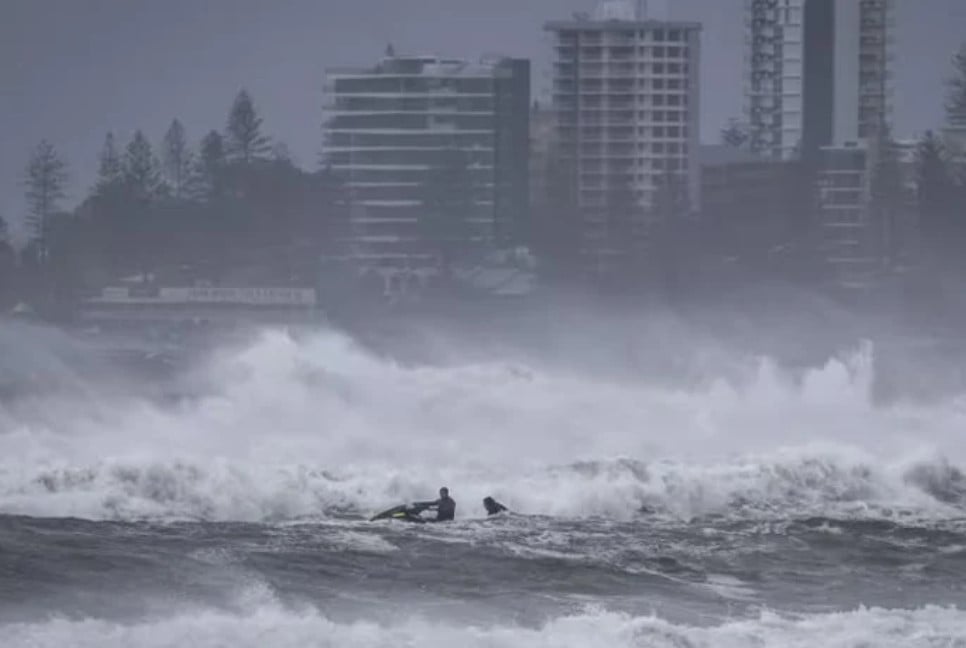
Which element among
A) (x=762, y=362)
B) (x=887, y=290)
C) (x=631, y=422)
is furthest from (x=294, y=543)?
(x=887, y=290)

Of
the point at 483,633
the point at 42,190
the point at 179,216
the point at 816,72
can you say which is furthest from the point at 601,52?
the point at 483,633

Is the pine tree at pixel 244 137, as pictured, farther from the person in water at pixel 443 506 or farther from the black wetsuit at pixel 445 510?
the black wetsuit at pixel 445 510

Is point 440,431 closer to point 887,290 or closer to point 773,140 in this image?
point 887,290

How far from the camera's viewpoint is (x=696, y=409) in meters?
59.2

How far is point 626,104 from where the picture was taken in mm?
118312

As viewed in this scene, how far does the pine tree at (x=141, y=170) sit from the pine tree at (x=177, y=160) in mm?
901

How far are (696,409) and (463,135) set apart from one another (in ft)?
182

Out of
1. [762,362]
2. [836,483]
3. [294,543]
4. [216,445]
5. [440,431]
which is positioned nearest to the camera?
[294,543]

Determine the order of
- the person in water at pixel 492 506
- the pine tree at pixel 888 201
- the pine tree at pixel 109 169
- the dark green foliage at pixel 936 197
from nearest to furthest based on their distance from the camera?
the person in water at pixel 492 506 → the pine tree at pixel 109 169 → the dark green foliage at pixel 936 197 → the pine tree at pixel 888 201

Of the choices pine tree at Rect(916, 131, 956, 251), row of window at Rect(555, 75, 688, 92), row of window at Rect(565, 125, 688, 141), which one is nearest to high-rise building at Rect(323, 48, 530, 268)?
row of window at Rect(555, 75, 688, 92)

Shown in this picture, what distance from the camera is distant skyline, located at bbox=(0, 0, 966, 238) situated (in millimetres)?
136000

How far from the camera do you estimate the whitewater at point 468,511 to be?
1312 inches

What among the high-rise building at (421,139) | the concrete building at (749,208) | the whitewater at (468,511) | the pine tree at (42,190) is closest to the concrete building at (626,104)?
the concrete building at (749,208)

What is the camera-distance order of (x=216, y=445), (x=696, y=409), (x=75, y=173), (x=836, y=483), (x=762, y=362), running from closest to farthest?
1. (x=836, y=483)
2. (x=216, y=445)
3. (x=696, y=409)
4. (x=762, y=362)
5. (x=75, y=173)
